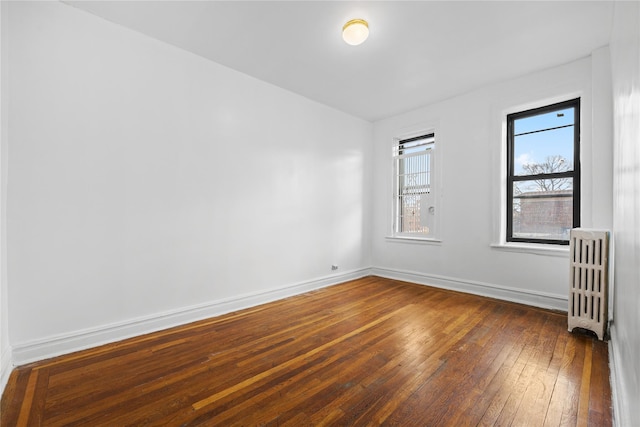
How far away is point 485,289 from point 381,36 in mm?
3322

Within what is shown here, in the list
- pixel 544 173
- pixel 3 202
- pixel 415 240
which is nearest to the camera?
pixel 3 202

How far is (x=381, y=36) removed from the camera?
8.71 ft

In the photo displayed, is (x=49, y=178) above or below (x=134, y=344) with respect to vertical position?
above

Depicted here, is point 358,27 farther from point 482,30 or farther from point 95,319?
point 95,319

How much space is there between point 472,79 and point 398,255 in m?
2.75

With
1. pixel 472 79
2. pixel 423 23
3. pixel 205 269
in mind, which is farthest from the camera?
pixel 472 79

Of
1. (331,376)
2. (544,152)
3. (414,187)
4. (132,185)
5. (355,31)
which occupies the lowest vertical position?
(331,376)

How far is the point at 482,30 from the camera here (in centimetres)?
259

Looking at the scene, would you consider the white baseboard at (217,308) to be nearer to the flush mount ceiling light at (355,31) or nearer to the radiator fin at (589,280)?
the radiator fin at (589,280)

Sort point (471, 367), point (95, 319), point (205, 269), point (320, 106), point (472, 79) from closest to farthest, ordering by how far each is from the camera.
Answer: point (471, 367)
point (95, 319)
point (205, 269)
point (472, 79)
point (320, 106)

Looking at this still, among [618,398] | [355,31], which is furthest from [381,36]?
[618,398]

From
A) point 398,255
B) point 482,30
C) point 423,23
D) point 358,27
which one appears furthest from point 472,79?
point 398,255

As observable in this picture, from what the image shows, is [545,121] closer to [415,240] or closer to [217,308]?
[415,240]

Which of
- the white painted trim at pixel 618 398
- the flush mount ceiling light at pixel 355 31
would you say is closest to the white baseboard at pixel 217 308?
the white painted trim at pixel 618 398
